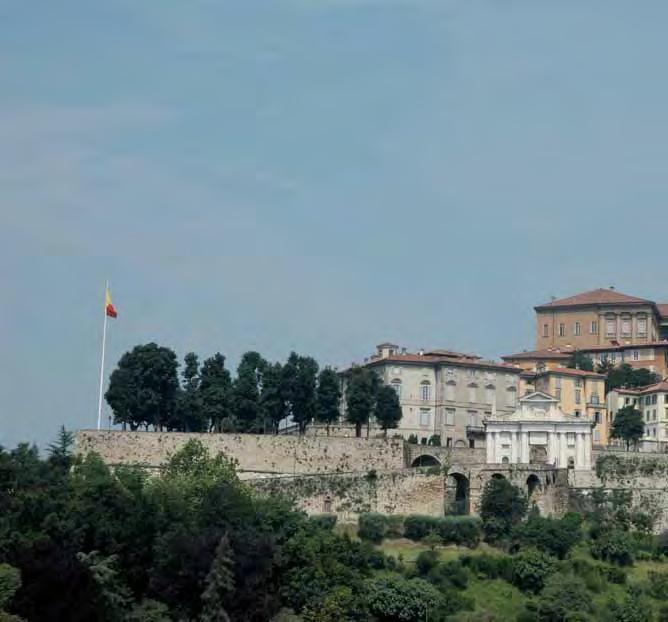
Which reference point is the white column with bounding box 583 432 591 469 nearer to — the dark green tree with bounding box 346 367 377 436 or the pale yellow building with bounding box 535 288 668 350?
the dark green tree with bounding box 346 367 377 436

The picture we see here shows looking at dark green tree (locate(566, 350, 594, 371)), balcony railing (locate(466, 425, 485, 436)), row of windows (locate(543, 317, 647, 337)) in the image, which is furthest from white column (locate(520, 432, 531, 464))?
row of windows (locate(543, 317, 647, 337))

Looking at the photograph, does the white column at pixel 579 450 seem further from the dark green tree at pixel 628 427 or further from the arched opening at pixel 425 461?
the dark green tree at pixel 628 427

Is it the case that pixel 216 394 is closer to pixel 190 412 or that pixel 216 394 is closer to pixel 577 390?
pixel 190 412

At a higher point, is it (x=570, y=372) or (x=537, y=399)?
(x=570, y=372)

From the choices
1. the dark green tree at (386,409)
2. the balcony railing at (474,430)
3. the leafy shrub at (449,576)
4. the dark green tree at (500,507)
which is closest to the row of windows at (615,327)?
the balcony railing at (474,430)

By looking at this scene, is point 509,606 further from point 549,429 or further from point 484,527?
point 549,429

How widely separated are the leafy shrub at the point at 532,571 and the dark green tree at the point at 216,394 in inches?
699

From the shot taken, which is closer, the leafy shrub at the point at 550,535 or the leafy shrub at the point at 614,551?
the leafy shrub at the point at 550,535

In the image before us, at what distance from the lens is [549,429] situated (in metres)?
78.9

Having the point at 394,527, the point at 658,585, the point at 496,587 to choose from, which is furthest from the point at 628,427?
the point at 496,587

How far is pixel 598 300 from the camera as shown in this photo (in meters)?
109

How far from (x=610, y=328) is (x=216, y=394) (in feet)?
112

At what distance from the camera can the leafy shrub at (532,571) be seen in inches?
2571

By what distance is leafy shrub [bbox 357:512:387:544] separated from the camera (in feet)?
231
